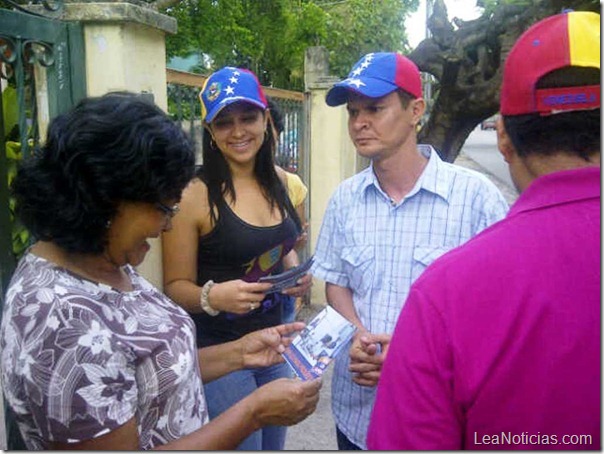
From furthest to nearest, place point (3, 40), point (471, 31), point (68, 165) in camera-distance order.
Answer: point (471, 31)
point (3, 40)
point (68, 165)

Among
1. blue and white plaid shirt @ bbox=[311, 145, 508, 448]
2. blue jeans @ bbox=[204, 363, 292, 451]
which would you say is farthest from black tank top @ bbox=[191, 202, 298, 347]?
blue and white plaid shirt @ bbox=[311, 145, 508, 448]

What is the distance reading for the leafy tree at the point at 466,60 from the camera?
5613mm

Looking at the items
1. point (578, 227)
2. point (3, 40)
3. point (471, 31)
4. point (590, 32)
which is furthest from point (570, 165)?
point (471, 31)

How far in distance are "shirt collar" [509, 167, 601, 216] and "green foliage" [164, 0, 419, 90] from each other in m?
10.0

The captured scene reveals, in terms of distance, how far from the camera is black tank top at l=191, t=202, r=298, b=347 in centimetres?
233

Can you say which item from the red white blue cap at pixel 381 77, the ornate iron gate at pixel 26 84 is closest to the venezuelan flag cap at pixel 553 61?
the red white blue cap at pixel 381 77

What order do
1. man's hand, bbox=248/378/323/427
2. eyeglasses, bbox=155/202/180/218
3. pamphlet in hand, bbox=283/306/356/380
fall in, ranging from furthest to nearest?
pamphlet in hand, bbox=283/306/356/380, man's hand, bbox=248/378/323/427, eyeglasses, bbox=155/202/180/218

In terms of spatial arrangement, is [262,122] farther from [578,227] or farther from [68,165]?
[578,227]

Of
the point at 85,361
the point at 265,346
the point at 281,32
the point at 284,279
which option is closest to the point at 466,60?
the point at 284,279

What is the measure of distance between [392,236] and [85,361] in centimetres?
121

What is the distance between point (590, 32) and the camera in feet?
3.71

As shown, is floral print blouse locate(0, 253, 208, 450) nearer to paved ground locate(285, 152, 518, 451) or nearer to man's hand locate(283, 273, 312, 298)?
man's hand locate(283, 273, 312, 298)

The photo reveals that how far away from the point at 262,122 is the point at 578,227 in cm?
165

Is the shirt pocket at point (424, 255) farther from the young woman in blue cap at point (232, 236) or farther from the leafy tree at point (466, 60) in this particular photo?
the leafy tree at point (466, 60)
